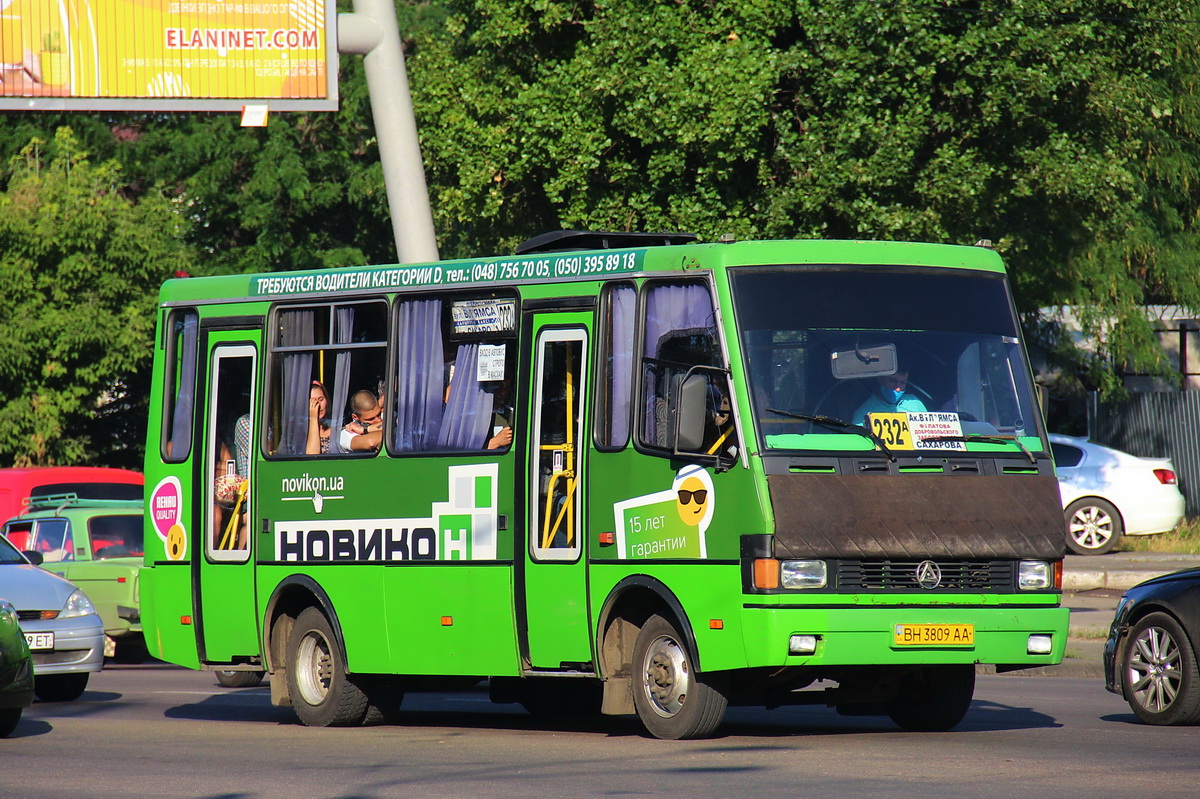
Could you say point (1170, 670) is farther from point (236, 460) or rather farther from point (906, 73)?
point (906, 73)

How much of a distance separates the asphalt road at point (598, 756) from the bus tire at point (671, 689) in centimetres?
15

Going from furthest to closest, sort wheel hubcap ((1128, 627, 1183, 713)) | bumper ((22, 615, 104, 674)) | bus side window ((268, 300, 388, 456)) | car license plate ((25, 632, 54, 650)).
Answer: bumper ((22, 615, 104, 674)) < car license plate ((25, 632, 54, 650)) < bus side window ((268, 300, 388, 456)) < wheel hubcap ((1128, 627, 1183, 713))

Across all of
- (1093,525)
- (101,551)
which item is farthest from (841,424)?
(1093,525)

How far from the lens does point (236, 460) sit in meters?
13.9

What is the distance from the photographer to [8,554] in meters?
16.0

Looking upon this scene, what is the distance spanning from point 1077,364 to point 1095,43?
946cm

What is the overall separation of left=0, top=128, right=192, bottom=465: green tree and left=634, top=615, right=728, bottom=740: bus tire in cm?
2236

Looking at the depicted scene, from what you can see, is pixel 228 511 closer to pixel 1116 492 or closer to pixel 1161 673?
pixel 1161 673

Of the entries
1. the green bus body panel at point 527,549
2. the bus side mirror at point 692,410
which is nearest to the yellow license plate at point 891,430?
the green bus body panel at point 527,549

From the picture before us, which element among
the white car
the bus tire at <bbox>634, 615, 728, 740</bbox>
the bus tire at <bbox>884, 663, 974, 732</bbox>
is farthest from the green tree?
the bus tire at <bbox>884, 663, 974, 732</bbox>

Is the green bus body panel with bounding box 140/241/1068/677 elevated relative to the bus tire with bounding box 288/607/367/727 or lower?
elevated

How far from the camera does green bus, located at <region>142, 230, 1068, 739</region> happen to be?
10.7 metres

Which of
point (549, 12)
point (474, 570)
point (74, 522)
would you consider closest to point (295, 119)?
point (549, 12)

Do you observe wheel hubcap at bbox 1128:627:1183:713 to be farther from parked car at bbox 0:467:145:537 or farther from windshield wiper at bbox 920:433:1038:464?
parked car at bbox 0:467:145:537
